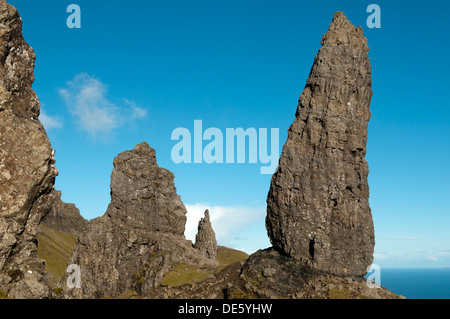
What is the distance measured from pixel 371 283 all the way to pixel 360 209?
1296cm

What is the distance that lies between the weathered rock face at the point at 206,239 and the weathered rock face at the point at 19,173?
108 meters

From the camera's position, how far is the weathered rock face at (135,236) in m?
91.8

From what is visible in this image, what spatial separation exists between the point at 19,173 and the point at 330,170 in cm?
6168

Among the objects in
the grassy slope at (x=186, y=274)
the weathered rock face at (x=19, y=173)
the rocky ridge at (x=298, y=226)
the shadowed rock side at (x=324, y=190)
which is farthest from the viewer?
the grassy slope at (x=186, y=274)

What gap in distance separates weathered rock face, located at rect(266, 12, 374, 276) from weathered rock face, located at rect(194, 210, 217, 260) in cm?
5146

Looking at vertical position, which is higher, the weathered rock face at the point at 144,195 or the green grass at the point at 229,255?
the weathered rock face at the point at 144,195

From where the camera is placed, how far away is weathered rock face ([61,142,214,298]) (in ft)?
301

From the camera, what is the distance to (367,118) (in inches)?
2943

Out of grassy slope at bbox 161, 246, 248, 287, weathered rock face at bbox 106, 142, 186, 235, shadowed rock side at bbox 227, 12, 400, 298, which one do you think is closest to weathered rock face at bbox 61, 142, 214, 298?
weathered rock face at bbox 106, 142, 186, 235

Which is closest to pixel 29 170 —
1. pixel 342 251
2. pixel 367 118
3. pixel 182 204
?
pixel 342 251

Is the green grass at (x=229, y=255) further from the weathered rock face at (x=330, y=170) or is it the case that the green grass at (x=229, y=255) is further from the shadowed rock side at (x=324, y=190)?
the weathered rock face at (x=330, y=170)

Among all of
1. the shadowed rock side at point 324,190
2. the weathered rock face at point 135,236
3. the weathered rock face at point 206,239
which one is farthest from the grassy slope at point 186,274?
the weathered rock face at point 206,239

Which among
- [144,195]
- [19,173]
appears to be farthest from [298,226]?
[19,173]
